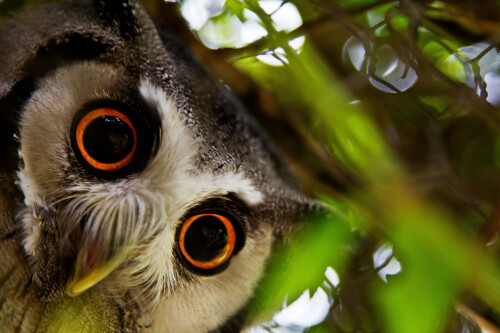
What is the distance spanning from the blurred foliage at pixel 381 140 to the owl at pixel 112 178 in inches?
9.7

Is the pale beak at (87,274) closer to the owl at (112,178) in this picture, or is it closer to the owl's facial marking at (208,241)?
the owl at (112,178)

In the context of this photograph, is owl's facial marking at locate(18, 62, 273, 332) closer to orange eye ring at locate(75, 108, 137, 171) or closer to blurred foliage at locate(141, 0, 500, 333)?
orange eye ring at locate(75, 108, 137, 171)

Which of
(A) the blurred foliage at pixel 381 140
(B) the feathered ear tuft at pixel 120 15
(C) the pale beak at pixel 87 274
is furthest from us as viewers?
(A) the blurred foliage at pixel 381 140

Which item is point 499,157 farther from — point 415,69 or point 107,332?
point 107,332

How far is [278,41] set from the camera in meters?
1.21

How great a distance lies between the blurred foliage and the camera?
44.7 inches

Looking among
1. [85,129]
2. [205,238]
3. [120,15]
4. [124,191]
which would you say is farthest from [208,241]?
[120,15]

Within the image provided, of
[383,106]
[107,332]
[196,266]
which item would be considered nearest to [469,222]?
[383,106]

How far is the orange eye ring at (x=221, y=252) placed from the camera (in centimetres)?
100

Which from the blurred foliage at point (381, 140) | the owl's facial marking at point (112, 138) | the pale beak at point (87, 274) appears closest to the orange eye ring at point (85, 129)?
the owl's facial marking at point (112, 138)

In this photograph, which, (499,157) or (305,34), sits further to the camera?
(499,157)

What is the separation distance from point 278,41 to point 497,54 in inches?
25.7

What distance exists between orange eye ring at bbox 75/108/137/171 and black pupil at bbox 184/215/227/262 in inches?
8.2

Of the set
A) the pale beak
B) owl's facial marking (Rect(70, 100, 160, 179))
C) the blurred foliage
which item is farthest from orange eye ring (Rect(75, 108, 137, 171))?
the blurred foliage
